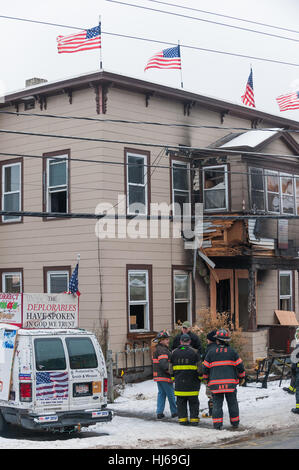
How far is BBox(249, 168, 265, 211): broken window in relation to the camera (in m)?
20.8

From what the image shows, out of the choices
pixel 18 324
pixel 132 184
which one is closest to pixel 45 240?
pixel 132 184

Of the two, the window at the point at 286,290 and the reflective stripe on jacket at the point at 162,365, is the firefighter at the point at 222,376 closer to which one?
the reflective stripe on jacket at the point at 162,365

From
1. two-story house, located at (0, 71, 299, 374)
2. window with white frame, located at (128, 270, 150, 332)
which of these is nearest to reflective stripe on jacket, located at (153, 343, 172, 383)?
two-story house, located at (0, 71, 299, 374)

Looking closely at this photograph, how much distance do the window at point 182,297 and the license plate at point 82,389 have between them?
8365 mm

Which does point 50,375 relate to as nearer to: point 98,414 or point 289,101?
point 98,414

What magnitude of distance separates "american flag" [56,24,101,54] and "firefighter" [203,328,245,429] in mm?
8362

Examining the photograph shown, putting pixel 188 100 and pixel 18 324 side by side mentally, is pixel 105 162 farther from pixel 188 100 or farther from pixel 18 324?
pixel 18 324

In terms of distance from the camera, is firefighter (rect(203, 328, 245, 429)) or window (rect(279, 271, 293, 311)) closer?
firefighter (rect(203, 328, 245, 429))

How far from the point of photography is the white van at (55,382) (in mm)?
12070

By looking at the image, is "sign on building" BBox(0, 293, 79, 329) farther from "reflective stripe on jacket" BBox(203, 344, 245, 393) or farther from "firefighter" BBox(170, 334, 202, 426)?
"reflective stripe on jacket" BBox(203, 344, 245, 393)

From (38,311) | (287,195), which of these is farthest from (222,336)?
(287,195)

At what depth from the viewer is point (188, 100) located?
70.4ft

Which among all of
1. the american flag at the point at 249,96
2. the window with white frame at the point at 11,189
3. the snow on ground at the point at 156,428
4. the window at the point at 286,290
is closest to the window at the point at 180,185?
the american flag at the point at 249,96

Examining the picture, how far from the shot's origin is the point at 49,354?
12.5m
